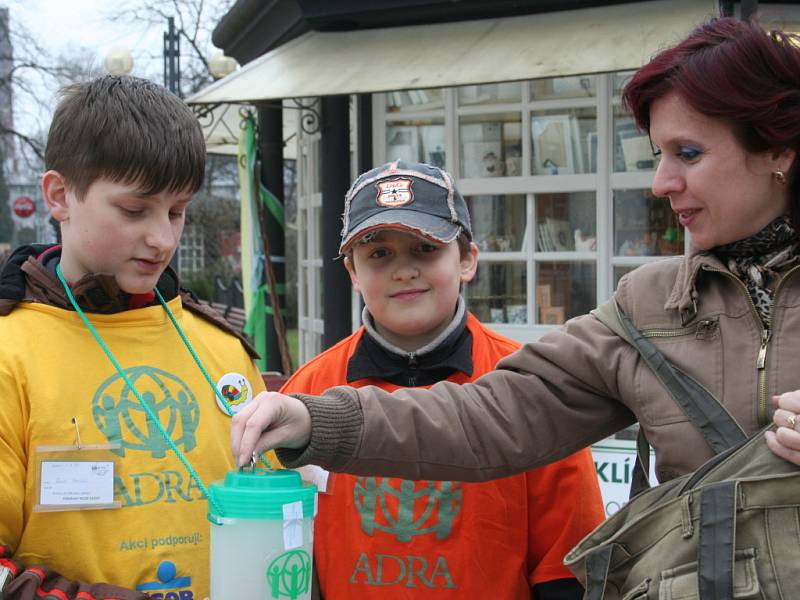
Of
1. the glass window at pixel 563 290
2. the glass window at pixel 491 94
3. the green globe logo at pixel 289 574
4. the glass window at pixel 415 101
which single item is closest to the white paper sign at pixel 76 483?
the green globe logo at pixel 289 574

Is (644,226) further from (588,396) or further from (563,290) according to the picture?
(588,396)

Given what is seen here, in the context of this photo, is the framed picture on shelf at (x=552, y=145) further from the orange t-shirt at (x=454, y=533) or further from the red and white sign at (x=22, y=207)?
the red and white sign at (x=22, y=207)

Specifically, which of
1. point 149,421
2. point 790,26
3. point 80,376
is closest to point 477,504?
point 149,421

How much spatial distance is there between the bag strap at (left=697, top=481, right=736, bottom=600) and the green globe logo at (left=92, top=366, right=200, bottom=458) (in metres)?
1.13

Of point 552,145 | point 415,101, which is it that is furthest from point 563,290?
point 415,101

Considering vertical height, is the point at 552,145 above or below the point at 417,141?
below

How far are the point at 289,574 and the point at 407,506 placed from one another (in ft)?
2.12

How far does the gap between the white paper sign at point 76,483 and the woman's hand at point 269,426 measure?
1.38 feet

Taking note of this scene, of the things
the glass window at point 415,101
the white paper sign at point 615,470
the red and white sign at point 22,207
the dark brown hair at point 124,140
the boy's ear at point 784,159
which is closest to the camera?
the boy's ear at point 784,159

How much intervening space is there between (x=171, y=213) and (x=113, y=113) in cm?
26

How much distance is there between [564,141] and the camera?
6703 millimetres

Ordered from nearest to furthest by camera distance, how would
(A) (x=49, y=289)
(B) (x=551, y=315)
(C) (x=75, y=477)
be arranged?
(C) (x=75, y=477) → (A) (x=49, y=289) → (B) (x=551, y=315)

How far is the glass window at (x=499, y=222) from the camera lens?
6.91 meters

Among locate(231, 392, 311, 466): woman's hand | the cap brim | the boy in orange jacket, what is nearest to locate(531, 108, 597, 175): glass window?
the boy in orange jacket
